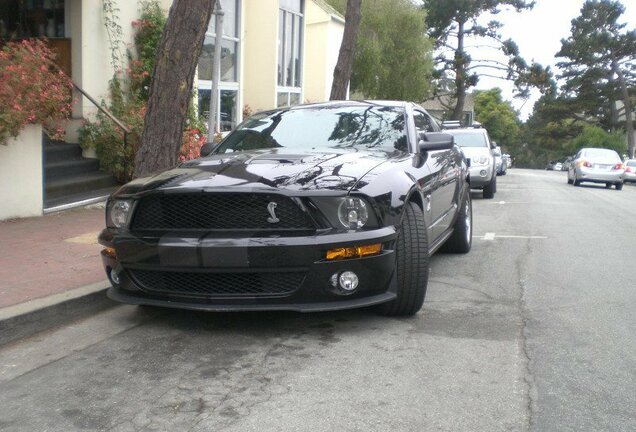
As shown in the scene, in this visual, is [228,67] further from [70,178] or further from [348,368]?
[348,368]

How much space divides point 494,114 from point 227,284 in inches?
3265

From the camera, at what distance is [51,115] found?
30.1 feet

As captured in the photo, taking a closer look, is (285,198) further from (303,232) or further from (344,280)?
(344,280)

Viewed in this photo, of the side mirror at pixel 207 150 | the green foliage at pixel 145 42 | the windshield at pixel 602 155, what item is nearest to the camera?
the side mirror at pixel 207 150

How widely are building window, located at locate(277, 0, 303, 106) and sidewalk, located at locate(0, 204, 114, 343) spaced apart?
12.9 meters

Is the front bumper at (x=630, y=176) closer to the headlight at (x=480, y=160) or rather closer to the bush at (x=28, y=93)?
the headlight at (x=480, y=160)

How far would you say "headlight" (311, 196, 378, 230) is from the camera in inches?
181

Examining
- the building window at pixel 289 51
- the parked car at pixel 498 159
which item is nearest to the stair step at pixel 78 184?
the building window at pixel 289 51

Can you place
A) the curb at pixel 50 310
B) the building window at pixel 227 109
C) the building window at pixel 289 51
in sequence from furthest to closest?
1. the building window at pixel 289 51
2. the building window at pixel 227 109
3. the curb at pixel 50 310

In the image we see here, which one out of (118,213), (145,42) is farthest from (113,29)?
(118,213)

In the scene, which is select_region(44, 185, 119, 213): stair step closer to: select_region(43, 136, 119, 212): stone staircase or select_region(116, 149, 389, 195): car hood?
select_region(43, 136, 119, 212): stone staircase

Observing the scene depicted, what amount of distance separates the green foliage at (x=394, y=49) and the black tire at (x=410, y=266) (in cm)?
2656

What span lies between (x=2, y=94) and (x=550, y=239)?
7.15 meters

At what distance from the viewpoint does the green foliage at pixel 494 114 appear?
84312 mm
